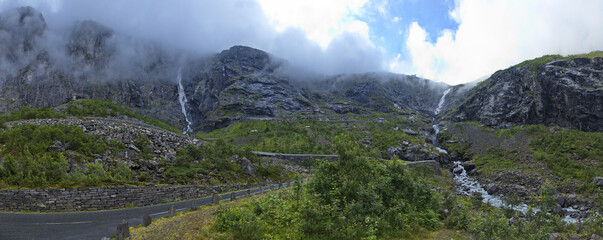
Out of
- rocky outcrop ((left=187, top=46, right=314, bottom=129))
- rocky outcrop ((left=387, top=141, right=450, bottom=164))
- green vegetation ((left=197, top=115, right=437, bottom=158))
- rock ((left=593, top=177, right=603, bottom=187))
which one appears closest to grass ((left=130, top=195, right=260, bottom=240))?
green vegetation ((left=197, top=115, right=437, bottom=158))

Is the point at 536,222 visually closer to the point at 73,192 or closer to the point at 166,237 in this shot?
the point at 166,237

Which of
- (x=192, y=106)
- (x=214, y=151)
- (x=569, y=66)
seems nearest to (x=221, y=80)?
(x=192, y=106)

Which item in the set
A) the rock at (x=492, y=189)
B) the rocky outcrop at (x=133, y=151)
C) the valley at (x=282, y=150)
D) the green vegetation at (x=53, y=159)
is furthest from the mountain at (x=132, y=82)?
the green vegetation at (x=53, y=159)

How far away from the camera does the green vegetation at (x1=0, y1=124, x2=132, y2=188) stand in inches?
779

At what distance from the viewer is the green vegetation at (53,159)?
1980cm

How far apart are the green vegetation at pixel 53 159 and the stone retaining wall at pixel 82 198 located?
1.12 m

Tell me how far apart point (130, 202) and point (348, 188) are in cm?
1821

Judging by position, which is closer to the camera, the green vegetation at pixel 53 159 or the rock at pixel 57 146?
the green vegetation at pixel 53 159

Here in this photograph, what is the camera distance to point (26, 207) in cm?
1781

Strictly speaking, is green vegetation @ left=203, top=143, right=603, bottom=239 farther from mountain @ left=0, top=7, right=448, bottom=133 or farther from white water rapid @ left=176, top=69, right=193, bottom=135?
white water rapid @ left=176, top=69, right=193, bottom=135

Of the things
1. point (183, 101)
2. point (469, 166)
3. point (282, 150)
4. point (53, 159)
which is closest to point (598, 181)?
point (469, 166)

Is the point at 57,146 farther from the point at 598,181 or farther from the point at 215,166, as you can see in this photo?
the point at 598,181

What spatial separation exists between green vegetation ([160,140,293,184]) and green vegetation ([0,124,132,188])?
5419 millimetres

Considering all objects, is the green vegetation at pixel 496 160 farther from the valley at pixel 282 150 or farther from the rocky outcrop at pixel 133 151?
the rocky outcrop at pixel 133 151
